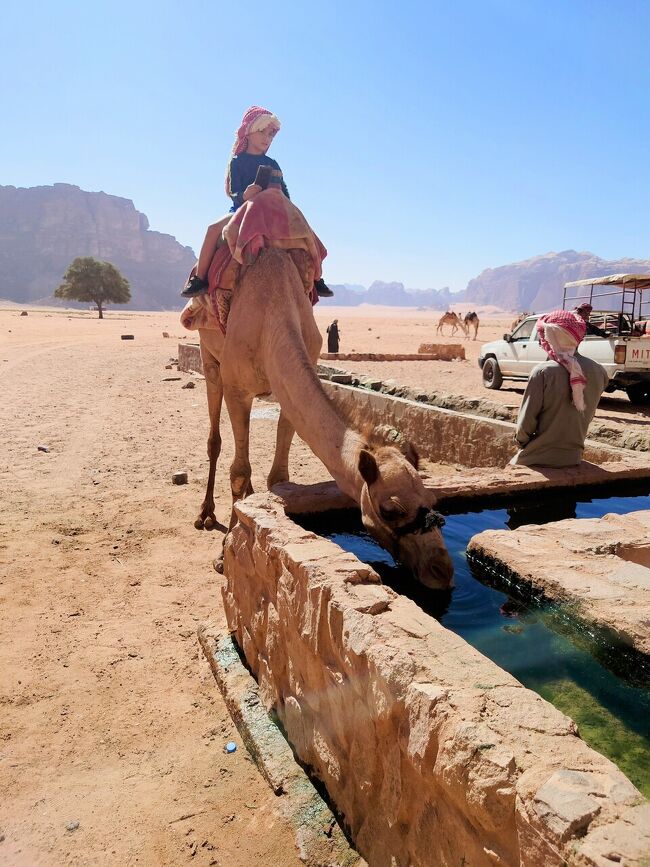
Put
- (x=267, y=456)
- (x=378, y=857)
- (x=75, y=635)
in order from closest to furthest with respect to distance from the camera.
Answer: (x=378, y=857)
(x=75, y=635)
(x=267, y=456)

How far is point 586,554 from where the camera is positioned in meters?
3.06

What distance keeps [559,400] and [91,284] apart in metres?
63.6

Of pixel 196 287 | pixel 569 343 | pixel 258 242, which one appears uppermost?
pixel 258 242

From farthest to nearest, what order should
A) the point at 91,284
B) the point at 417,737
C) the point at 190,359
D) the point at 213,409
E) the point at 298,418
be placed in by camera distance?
1. the point at 91,284
2. the point at 190,359
3. the point at 213,409
4. the point at 298,418
5. the point at 417,737

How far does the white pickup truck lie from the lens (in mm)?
12398

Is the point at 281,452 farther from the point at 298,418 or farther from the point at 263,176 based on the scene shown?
the point at 263,176

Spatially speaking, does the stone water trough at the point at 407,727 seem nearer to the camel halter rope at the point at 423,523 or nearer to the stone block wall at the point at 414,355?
the camel halter rope at the point at 423,523

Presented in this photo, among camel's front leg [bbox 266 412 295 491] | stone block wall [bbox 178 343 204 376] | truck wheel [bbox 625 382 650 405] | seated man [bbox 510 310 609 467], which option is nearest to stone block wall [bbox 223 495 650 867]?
camel's front leg [bbox 266 412 295 491]

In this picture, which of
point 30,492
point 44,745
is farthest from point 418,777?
point 30,492

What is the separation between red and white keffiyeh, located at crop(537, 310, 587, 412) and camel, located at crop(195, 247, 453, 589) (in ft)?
5.97

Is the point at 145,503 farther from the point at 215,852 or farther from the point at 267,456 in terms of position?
the point at 215,852

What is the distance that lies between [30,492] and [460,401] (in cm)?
589

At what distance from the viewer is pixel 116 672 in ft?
12.4

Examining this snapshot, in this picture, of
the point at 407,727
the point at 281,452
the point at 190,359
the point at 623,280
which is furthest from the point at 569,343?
the point at 190,359
